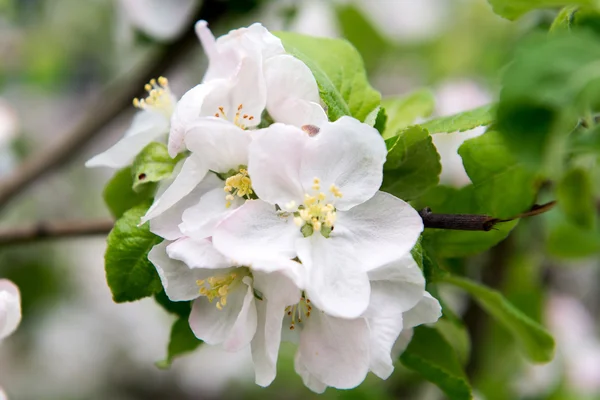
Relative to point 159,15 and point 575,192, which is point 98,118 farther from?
point 575,192

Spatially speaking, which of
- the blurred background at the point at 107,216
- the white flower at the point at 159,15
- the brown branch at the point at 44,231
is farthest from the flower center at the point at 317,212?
the blurred background at the point at 107,216

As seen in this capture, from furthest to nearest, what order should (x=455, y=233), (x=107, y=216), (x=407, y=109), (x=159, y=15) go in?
(x=107, y=216) → (x=159, y=15) → (x=407, y=109) → (x=455, y=233)

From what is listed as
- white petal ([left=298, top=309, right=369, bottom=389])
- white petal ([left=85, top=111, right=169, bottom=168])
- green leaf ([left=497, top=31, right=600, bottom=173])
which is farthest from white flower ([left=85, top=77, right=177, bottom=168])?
green leaf ([left=497, top=31, right=600, bottom=173])

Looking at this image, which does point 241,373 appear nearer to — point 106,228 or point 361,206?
point 106,228

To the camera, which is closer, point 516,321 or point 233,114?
point 233,114

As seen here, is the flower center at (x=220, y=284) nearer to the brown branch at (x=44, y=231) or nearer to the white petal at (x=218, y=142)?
the white petal at (x=218, y=142)

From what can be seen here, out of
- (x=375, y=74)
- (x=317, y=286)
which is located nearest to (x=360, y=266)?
(x=317, y=286)

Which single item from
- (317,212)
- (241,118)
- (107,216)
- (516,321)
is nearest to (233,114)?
(241,118)
